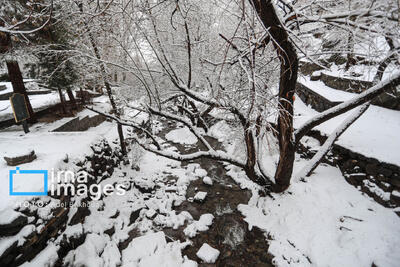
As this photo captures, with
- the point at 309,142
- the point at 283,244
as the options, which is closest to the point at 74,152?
the point at 283,244

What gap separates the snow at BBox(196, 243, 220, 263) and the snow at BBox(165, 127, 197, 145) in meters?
6.16

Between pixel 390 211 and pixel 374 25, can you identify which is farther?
pixel 390 211

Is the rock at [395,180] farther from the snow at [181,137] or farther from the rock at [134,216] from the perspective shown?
the snow at [181,137]

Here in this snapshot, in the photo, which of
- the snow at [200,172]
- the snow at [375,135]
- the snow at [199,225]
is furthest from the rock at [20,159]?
the snow at [375,135]

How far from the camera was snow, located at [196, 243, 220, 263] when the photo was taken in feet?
12.9

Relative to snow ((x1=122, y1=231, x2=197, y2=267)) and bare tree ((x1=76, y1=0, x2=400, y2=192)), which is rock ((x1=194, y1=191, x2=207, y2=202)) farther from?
bare tree ((x1=76, y1=0, x2=400, y2=192))

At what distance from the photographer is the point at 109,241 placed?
436 cm

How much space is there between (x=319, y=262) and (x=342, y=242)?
669mm

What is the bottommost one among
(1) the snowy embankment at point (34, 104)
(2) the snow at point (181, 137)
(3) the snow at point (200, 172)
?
(3) the snow at point (200, 172)

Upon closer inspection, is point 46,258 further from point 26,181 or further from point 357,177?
point 357,177

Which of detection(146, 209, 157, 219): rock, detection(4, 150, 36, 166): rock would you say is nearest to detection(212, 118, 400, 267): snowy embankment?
detection(146, 209, 157, 219): rock

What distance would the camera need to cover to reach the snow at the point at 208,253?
3930mm

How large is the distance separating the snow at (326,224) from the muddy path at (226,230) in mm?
257

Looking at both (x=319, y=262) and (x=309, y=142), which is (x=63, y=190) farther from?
(x=309, y=142)
